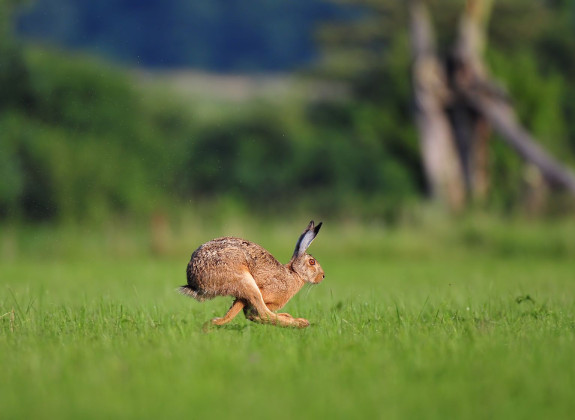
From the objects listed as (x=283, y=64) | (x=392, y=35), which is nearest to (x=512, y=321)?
(x=392, y=35)

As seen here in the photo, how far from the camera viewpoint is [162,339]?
7559 mm

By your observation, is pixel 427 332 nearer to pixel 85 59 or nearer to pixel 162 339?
pixel 162 339

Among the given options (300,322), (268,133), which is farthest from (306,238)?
(268,133)

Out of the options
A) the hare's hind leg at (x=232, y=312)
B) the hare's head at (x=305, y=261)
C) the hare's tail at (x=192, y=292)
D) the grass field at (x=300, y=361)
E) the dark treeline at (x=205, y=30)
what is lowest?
the grass field at (x=300, y=361)

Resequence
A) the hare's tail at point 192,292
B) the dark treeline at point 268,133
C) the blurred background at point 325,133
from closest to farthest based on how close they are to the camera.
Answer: the hare's tail at point 192,292
the blurred background at point 325,133
the dark treeline at point 268,133

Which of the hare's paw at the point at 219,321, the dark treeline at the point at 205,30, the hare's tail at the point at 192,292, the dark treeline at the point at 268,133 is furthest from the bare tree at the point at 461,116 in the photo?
the dark treeline at the point at 205,30

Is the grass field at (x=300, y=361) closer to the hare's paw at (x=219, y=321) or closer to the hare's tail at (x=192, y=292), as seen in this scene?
the hare's paw at (x=219, y=321)

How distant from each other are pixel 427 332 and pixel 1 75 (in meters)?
28.9

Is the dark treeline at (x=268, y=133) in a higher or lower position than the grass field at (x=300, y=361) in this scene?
higher

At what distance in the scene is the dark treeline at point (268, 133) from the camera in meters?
34.0

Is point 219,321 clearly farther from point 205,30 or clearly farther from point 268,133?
point 205,30

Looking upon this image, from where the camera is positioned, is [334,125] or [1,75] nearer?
[1,75]

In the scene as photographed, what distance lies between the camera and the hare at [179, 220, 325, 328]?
26.6ft

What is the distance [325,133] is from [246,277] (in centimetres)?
3987
